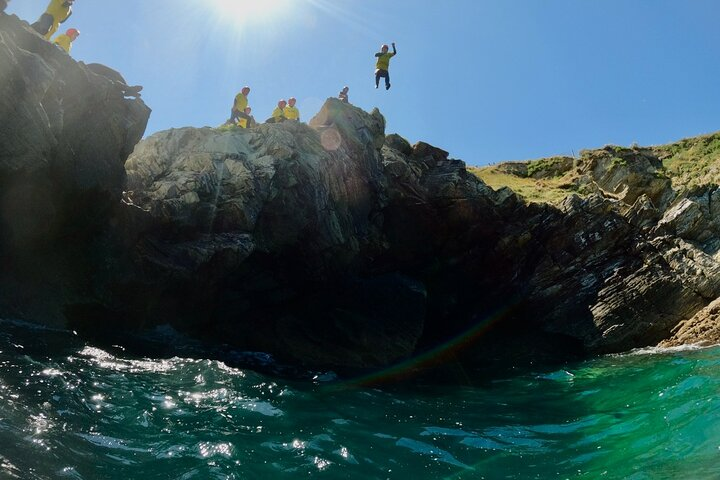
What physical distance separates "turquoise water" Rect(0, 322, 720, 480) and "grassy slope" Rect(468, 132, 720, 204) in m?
17.3

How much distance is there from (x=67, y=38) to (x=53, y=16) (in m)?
1.27

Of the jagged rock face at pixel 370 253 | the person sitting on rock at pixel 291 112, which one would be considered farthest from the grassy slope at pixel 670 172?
the person sitting on rock at pixel 291 112

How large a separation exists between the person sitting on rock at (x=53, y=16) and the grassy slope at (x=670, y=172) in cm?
2282

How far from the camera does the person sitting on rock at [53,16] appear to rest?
58.3ft

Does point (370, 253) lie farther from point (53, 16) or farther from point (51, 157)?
point (53, 16)

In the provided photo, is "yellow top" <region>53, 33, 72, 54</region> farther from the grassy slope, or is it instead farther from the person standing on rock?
the grassy slope

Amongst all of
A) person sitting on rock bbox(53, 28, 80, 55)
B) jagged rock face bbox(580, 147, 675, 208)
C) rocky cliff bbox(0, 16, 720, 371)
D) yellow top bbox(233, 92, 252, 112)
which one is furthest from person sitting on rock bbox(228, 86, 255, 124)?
jagged rock face bbox(580, 147, 675, 208)

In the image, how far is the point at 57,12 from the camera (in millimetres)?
18781

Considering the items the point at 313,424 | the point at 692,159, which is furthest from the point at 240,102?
the point at 692,159

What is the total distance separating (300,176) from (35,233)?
8900mm

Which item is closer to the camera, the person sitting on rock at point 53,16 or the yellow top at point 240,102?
the person sitting on rock at point 53,16

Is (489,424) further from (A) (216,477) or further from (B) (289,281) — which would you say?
(B) (289,281)

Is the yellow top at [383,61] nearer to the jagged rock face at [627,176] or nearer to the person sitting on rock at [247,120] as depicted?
the person sitting on rock at [247,120]

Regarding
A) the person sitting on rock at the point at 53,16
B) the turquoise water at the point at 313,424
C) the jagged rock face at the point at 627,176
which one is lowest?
the turquoise water at the point at 313,424
